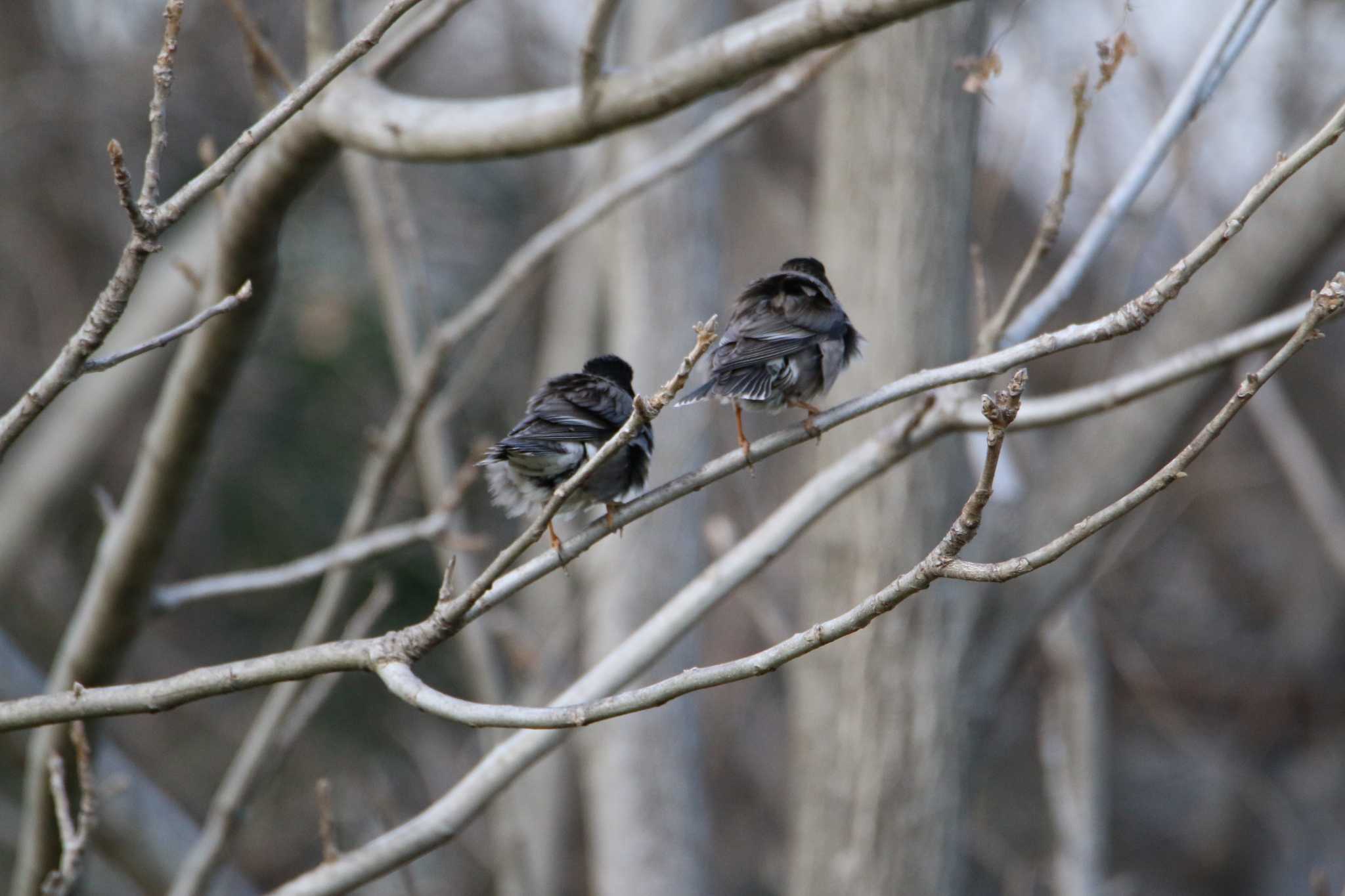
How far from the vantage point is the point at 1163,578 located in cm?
1252

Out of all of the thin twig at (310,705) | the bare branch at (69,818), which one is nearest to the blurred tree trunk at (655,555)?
the thin twig at (310,705)

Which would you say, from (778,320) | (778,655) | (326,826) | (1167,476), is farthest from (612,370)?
(1167,476)

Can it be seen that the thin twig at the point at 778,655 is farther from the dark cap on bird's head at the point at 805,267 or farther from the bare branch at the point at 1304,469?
the bare branch at the point at 1304,469

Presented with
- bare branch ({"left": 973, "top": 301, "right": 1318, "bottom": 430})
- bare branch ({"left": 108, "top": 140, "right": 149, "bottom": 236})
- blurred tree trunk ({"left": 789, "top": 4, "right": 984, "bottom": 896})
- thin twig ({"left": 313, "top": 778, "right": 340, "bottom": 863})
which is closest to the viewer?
bare branch ({"left": 108, "top": 140, "right": 149, "bottom": 236})

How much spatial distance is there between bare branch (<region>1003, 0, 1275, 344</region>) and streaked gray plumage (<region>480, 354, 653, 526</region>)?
3.56ft

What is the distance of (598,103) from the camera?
2.70m

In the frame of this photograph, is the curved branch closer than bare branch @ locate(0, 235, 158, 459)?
No

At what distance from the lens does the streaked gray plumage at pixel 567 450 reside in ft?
9.56

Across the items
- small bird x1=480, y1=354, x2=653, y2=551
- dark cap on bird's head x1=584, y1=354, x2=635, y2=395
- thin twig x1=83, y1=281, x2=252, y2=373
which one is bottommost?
thin twig x1=83, y1=281, x2=252, y2=373

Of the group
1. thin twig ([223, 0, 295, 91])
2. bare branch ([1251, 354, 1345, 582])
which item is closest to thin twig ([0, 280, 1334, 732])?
thin twig ([223, 0, 295, 91])

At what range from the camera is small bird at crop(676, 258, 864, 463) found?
9.96 ft

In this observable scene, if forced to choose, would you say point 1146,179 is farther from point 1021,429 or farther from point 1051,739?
Result: point 1051,739

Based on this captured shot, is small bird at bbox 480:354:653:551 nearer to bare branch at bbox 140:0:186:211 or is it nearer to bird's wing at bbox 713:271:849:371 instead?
bird's wing at bbox 713:271:849:371

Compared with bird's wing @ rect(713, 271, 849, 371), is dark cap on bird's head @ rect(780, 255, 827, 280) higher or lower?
higher
